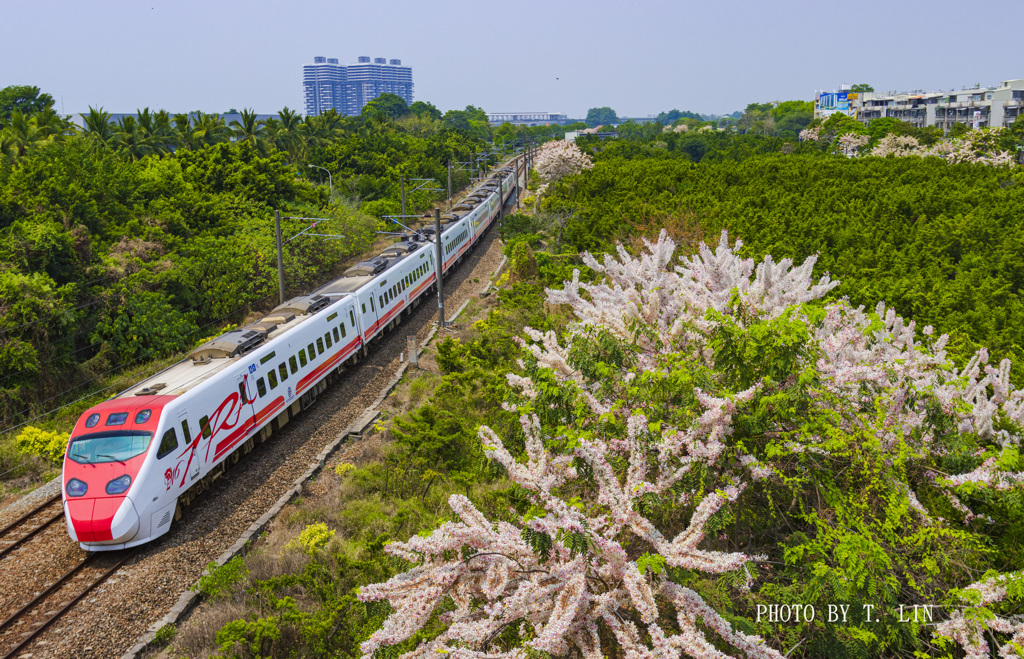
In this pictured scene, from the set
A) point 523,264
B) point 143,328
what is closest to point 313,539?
point 143,328

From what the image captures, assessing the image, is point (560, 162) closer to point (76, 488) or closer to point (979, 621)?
point (76, 488)

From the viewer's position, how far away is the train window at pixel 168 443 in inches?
430

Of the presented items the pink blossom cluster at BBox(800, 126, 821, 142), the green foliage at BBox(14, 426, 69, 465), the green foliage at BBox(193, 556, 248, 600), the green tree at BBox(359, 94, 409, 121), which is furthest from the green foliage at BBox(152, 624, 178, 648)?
the green tree at BBox(359, 94, 409, 121)

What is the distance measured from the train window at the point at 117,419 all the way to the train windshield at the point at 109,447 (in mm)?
179

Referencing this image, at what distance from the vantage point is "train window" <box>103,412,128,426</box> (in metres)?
11.0

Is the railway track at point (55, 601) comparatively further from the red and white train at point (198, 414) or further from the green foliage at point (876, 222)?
the green foliage at point (876, 222)

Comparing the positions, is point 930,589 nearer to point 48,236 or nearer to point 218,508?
point 218,508

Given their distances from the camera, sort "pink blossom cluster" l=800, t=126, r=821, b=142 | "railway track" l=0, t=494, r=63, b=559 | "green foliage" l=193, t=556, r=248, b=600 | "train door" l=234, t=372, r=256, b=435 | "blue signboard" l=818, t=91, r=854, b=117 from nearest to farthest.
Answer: "green foliage" l=193, t=556, r=248, b=600
"railway track" l=0, t=494, r=63, b=559
"train door" l=234, t=372, r=256, b=435
"pink blossom cluster" l=800, t=126, r=821, b=142
"blue signboard" l=818, t=91, r=854, b=117

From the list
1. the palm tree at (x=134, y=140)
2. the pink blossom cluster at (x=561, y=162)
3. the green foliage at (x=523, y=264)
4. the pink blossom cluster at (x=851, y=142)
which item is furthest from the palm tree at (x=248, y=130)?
the pink blossom cluster at (x=851, y=142)

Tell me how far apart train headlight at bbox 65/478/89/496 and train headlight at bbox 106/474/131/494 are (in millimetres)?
371

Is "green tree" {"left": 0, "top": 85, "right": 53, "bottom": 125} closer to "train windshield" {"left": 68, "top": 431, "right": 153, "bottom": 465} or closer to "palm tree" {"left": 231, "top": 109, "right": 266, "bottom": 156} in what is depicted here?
"palm tree" {"left": 231, "top": 109, "right": 266, "bottom": 156}

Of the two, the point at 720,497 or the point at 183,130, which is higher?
the point at 183,130

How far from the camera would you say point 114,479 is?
1048 cm

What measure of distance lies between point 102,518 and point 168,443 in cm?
143
